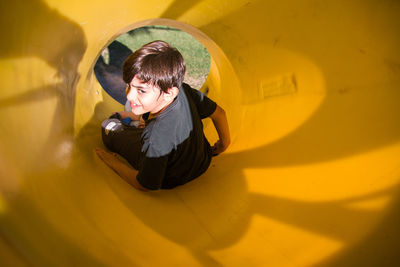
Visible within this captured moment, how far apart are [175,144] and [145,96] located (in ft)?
0.74

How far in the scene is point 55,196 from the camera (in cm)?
87

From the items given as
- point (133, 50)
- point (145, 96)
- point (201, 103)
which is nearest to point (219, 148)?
point (201, 103)

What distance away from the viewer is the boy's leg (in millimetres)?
1538

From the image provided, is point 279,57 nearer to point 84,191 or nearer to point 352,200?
point 352,200

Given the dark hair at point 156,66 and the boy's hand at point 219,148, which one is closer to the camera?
the dark hair at point 156,66

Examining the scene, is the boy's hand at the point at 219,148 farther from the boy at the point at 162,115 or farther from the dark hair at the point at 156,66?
the dark hair at the point at 156,66

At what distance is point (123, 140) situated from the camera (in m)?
1.57

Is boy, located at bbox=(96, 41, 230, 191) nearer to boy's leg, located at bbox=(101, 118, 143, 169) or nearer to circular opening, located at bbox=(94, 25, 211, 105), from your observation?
boy's leg, located at bbox=(101, 118, 143, 169)

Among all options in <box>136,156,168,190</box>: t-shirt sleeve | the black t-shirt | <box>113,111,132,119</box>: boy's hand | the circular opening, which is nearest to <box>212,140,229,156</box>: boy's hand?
the black t-shirt

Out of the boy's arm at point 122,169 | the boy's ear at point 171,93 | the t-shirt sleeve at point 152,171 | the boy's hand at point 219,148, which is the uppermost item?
the boy's ear at point 171,93

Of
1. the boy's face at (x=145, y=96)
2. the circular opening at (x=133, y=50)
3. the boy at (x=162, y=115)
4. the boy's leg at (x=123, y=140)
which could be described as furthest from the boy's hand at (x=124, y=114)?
the boy's face at (x=145, y=96)

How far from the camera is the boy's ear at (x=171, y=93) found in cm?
116

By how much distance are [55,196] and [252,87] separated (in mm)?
1094

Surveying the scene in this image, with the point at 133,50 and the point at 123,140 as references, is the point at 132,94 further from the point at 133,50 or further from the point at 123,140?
the point at 133,50
